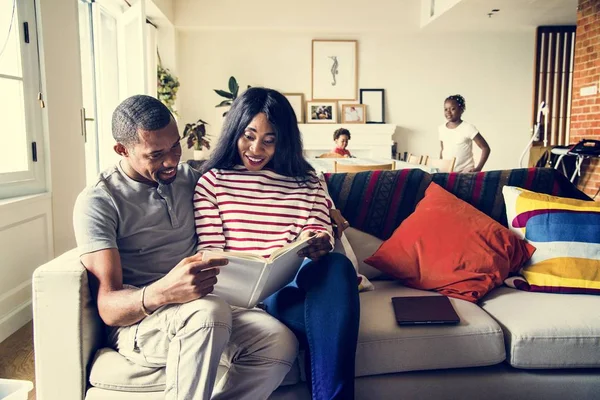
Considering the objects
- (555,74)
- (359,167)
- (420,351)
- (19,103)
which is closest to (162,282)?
(420,351)

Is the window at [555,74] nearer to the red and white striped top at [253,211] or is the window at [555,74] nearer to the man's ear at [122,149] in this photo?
the red and white striped top at [253,211]

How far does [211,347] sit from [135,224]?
17.3 inches

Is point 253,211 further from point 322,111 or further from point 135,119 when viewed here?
point 322,111

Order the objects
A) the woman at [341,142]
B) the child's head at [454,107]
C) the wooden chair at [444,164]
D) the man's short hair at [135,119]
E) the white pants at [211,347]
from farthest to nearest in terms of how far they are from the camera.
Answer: the woman at [341,142], the child's head at [454,107], the wooden chair at [444,164], the man's short hair at [135,119], the white pants at [211,347]

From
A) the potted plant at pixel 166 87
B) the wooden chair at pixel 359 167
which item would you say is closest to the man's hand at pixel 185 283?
the wooden chair at pixel 359 167

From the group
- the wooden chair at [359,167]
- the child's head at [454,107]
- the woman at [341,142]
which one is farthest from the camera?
the woman at [341,142]

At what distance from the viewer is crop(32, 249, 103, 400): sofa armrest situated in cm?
130

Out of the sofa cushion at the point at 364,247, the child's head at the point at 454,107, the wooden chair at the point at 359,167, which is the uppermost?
the child's head at the point at 454,107

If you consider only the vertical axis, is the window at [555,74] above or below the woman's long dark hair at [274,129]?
above

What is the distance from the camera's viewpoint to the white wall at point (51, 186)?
8.45 ft

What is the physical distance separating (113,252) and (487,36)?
6987mm

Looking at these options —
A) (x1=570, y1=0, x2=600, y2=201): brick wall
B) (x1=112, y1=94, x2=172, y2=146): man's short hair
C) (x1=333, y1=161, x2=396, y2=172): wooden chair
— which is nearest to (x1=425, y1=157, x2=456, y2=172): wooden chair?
(x1=333, y1=161, x2=396, y2=172): wooden chair

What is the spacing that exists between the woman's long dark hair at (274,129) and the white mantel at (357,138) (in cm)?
516

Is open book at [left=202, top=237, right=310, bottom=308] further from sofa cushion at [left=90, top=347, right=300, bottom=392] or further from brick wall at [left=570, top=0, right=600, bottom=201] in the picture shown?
brick wall at [left=570, top=0, right=600, bottom=201]
